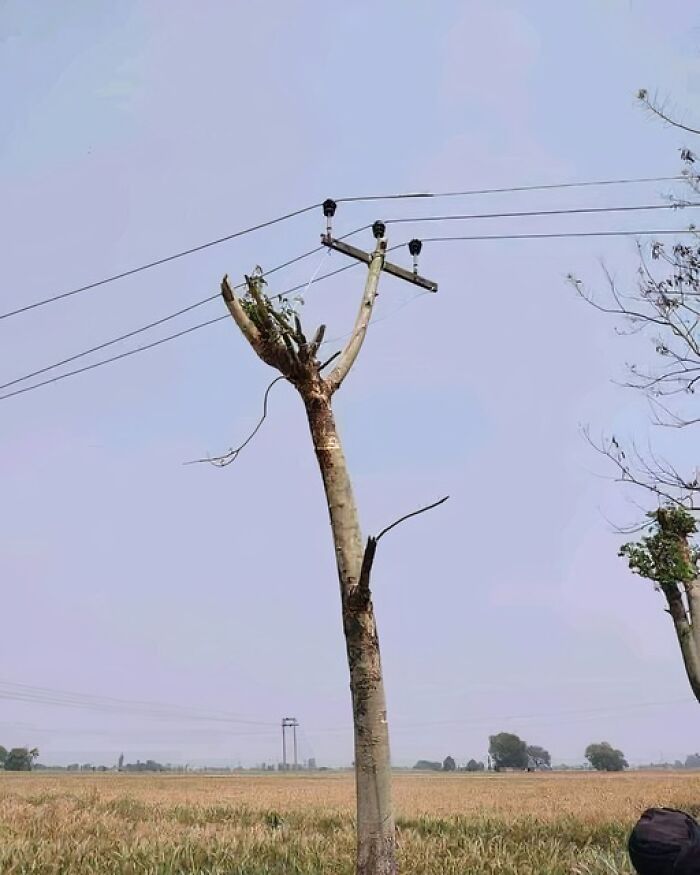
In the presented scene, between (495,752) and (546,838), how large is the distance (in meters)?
163

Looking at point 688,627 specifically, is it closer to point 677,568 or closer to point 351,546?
point 677,568

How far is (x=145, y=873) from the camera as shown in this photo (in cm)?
942

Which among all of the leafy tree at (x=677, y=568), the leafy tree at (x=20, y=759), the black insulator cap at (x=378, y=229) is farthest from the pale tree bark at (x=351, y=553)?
the leafy tree at (x=20, y=759)

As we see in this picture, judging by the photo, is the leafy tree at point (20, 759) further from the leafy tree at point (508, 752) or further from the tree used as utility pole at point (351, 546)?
the tree used as utility pole at point (351, 546)

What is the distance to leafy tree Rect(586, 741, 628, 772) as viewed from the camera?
170 meters

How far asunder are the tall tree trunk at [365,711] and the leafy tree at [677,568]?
924 centimetres

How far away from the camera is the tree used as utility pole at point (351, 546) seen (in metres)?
7.35

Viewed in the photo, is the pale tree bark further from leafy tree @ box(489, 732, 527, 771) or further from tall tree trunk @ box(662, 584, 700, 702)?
leafy tree @ box(489, 732, 527, 771)

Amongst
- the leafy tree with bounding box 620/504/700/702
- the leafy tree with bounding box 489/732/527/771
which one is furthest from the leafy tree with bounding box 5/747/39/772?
the leafy tree with bounding box 620/504/700/702

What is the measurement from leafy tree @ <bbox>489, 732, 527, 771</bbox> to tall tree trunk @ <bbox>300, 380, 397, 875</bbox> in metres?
168

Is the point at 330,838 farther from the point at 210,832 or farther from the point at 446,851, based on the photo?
the point at 446,851

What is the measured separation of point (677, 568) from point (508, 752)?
16212 cm

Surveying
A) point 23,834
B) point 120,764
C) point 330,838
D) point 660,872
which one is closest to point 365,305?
point 660,872

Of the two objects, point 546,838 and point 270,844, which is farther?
point 546,838
